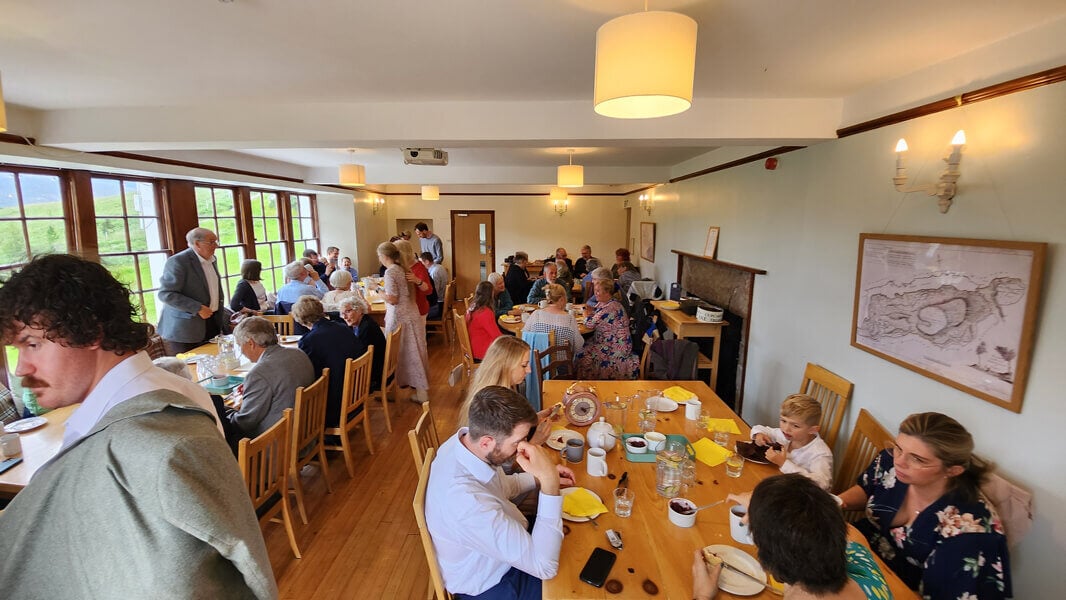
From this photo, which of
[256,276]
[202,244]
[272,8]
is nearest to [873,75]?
[272,8]

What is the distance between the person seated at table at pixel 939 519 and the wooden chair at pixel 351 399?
293cm

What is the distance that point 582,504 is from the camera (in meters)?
1.68

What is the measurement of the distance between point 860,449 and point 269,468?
3.07 m

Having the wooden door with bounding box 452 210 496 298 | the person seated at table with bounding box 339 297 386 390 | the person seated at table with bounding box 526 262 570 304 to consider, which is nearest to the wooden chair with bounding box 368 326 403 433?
the person seated at table with bounding box 339 297 386 390

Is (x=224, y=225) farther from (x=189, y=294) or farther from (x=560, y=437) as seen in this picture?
(x=560, y=437)

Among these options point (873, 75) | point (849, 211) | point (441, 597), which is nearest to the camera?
point (441, 597)

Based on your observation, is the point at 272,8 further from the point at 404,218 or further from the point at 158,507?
the point at 404,218

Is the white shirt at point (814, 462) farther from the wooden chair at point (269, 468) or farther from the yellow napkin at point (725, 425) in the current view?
the wooden chair at point (269, 468)

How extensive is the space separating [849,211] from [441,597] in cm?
294

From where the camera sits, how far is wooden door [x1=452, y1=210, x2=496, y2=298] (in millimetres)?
10047

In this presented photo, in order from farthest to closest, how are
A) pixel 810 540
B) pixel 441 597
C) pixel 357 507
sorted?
1. pixel 357 507
2. pixel 441 597
3. pixel 810 540

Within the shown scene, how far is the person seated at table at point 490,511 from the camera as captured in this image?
54.1 inches

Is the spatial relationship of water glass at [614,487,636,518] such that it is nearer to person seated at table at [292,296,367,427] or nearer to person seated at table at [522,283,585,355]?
person seated at table at [522,283,585,355]

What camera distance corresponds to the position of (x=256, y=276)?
16.5ft
